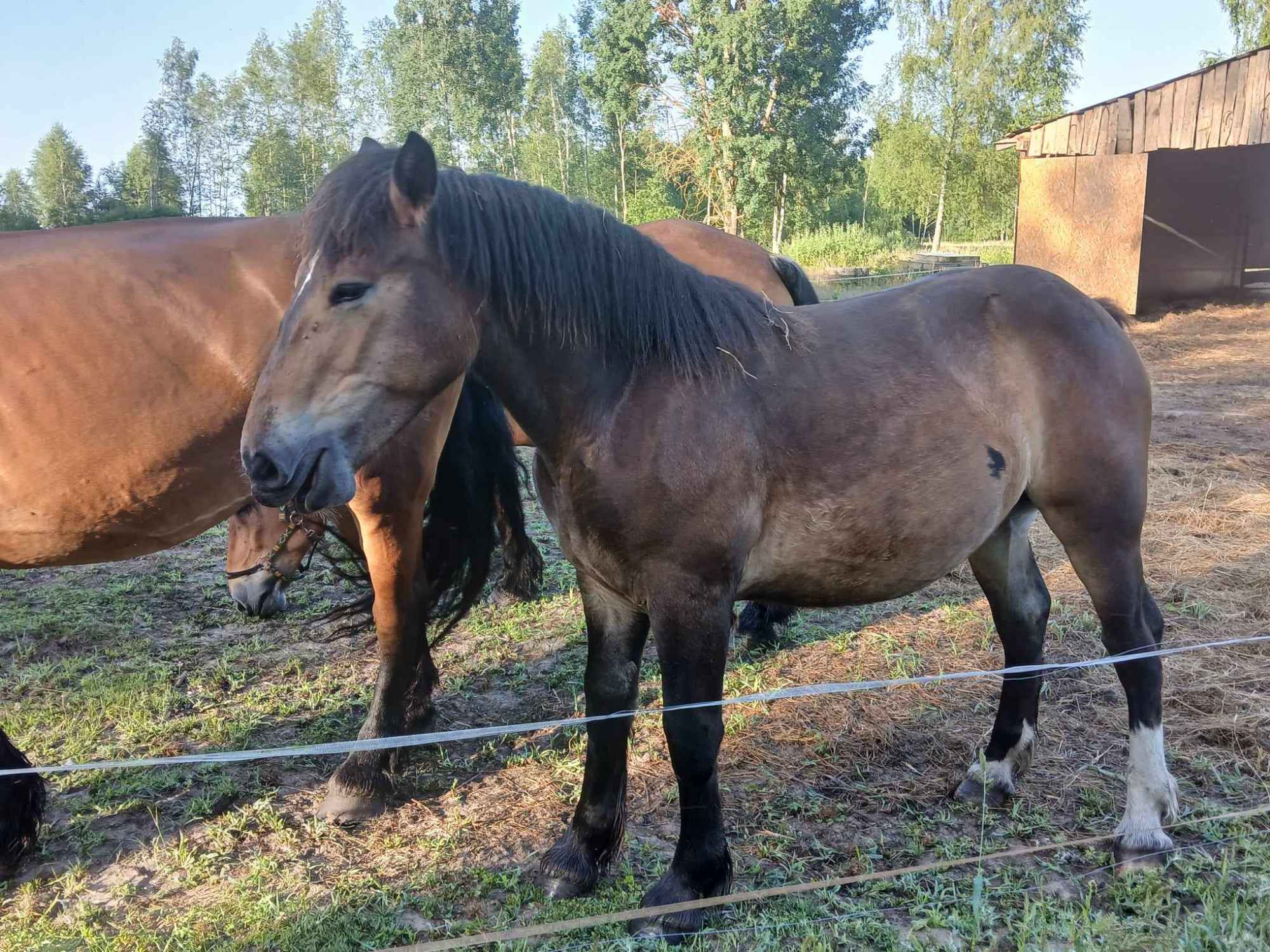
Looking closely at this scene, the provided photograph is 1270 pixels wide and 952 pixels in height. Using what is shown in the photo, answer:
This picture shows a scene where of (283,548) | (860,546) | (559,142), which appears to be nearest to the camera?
(860,546)

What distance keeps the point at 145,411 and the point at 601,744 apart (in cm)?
189

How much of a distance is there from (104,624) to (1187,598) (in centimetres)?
588

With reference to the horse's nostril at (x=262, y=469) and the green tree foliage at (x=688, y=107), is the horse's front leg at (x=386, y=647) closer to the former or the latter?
the horse's nostril at (x=262, y=469)

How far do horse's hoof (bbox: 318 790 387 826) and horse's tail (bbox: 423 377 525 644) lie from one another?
854mm

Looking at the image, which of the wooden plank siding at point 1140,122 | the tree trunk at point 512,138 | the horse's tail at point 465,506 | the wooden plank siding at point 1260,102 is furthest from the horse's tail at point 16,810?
the tree trunk at point 512,138

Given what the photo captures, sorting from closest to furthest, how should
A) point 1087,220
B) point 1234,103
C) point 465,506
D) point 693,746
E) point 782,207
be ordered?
point 693,746 → point 465,506 → point 1234,103 → point 1087,220 → point 782,207

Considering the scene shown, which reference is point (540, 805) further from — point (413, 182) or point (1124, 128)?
point (1124, 128)

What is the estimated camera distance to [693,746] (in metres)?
2.35

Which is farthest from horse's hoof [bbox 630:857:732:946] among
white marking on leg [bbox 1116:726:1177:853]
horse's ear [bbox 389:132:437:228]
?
horse's ear [bbox 389:132:437:228]

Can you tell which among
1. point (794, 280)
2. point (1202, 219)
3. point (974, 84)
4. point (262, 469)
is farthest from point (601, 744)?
point (974, 84)

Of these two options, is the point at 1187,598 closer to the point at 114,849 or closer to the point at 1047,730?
the point at 1047,730

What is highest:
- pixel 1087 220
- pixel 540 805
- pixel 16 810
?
pixel 1087 220

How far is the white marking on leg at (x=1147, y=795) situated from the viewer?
2.67 meters

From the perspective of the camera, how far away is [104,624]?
481cm
